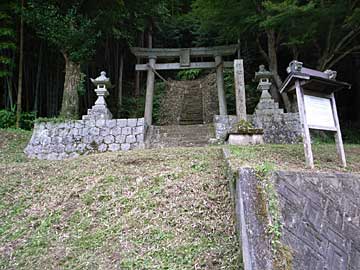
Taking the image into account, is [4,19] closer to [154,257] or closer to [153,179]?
[153,179]

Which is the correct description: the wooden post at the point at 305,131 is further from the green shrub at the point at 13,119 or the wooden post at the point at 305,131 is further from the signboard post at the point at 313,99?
the green shrub at the point at 13,119

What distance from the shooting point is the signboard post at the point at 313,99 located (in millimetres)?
3973

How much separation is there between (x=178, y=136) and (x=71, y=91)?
305 cm

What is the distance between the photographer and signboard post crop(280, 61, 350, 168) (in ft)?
13.0

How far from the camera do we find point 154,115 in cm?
1179

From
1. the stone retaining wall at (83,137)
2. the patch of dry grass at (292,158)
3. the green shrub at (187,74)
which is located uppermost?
the green shrub at (187,74)

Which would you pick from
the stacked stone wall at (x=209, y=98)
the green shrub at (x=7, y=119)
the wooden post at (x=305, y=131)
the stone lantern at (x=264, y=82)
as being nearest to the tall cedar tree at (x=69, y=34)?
the green shrub at (x=7, y=119)

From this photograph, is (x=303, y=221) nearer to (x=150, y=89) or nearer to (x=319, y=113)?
(x=319, y=113)

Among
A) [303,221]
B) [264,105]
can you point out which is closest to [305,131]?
[303,221]

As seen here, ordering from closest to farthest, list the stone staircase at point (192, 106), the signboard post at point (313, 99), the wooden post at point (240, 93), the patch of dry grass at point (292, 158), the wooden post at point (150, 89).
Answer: the patch of dry grass at point (292, 158), the signboard post at point (313, 99), the wooden post at point (240, 93), the wooden post at point (150, 89), the stone staircase at point (192, 106)

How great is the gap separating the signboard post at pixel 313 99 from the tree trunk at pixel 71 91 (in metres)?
5.51

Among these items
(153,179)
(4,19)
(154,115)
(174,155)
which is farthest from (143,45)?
(153,179)

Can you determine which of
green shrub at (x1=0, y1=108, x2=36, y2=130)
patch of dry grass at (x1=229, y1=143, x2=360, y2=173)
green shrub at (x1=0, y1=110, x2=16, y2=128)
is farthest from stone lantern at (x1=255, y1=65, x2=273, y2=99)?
green shrub at (x1=0, y1=110, x2=16, y2=128)

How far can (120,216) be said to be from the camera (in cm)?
305
